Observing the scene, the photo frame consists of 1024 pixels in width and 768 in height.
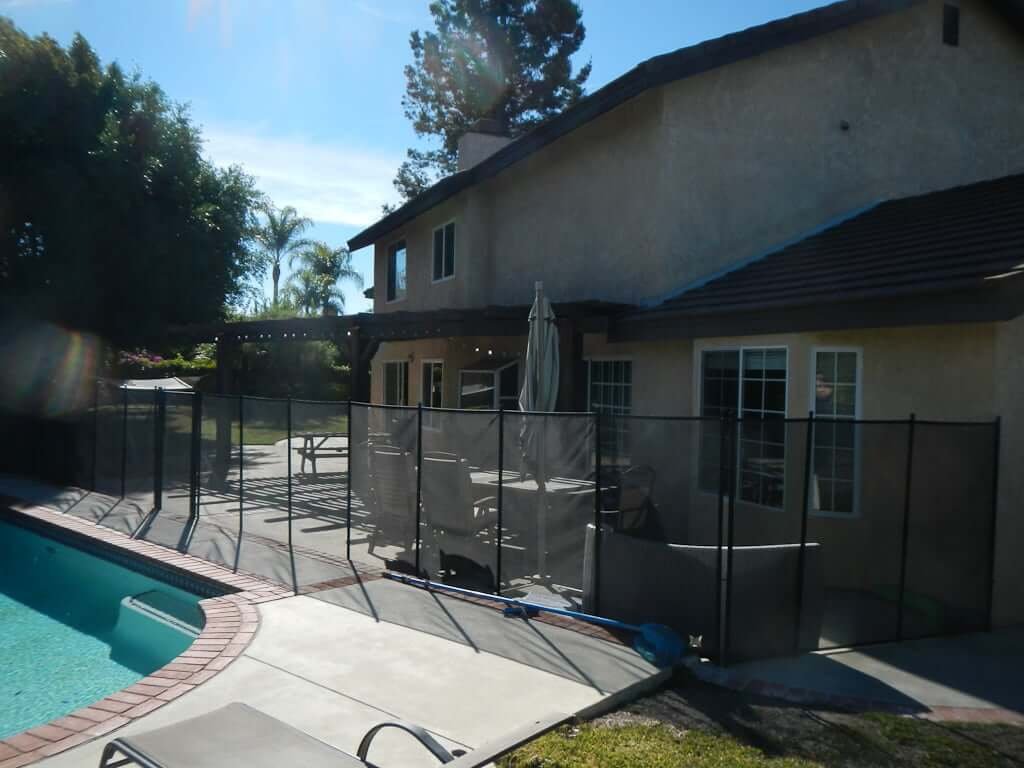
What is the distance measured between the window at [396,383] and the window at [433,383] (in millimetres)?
1361

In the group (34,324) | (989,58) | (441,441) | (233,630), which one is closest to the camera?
(233,630)

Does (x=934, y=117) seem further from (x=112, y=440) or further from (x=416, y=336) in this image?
(x=112, y=440)


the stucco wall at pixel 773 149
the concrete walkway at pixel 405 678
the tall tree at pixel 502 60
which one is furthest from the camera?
the tall tree at pixel 502 60

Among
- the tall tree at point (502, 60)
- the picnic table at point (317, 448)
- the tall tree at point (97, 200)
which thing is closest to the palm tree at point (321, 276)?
the tall tree at point (502, 60)

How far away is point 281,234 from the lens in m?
49.3

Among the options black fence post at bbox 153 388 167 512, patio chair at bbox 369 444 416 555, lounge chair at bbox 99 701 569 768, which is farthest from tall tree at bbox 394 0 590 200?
lounge chair at bbox 99 701 569 768

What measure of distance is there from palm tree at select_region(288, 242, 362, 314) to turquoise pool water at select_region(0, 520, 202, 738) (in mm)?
37588

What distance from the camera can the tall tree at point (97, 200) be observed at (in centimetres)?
1914

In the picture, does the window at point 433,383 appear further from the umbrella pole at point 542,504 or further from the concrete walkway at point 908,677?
the concrete walkway at point 908,677

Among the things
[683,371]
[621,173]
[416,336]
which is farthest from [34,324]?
[683,371]

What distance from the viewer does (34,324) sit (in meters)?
19.5

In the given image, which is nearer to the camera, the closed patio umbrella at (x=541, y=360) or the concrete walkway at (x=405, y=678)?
the concrete walkway at (x=405, y=678)

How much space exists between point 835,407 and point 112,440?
462 inches

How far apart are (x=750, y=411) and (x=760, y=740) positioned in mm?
5580
